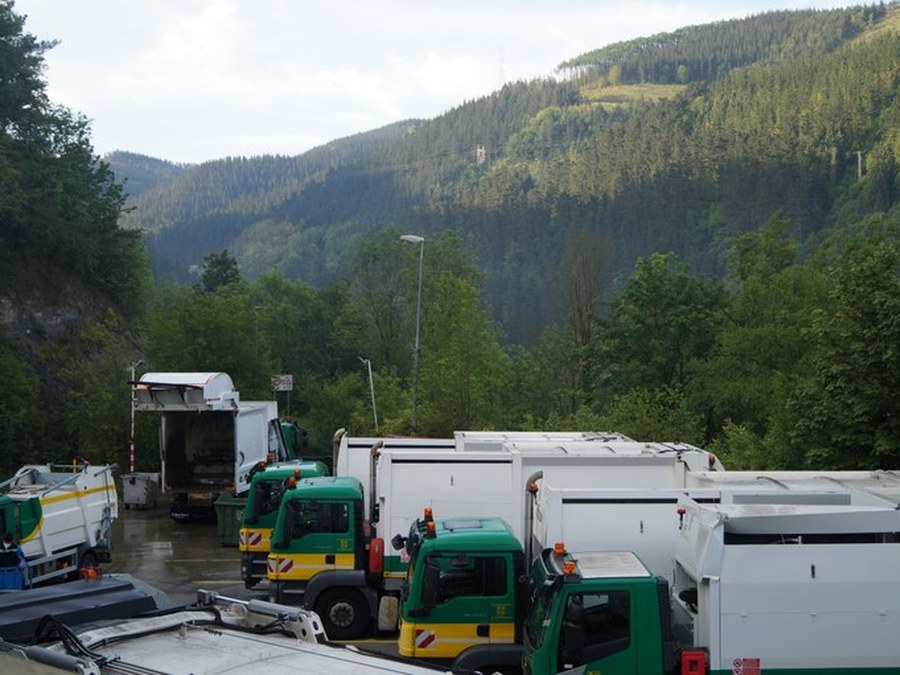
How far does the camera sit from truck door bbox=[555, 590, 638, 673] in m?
10.6

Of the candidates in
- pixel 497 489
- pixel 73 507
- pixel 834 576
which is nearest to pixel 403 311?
pixel 73 507

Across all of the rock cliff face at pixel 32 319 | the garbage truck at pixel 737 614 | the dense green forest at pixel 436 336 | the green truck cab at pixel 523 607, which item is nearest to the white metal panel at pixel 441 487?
the green truck cab at pixel 523 607

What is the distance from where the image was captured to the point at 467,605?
41.1 ft

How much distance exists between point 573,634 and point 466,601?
7.02 ft

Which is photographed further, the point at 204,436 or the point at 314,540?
the point at 204,436

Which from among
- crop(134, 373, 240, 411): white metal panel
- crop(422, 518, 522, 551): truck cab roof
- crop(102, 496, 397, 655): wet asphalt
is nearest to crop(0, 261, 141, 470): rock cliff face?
crop(102, 496, 397, 655): wet asphalt

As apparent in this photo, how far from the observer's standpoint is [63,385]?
4938cm

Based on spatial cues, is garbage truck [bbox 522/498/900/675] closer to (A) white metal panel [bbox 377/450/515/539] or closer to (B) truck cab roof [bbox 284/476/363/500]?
(A) white metal panel [bbox 377/450/515/539]

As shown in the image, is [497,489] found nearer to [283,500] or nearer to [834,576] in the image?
[283,500]

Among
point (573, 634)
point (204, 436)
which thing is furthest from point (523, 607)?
point (204, 436)

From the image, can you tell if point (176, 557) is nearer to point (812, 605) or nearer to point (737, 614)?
point (737, 614)

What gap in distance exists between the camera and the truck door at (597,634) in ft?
34.9

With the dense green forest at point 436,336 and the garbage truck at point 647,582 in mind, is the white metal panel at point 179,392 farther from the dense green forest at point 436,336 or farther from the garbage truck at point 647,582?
the garbage truck at point 647,582

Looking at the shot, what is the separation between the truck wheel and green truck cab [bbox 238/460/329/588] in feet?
10.3
